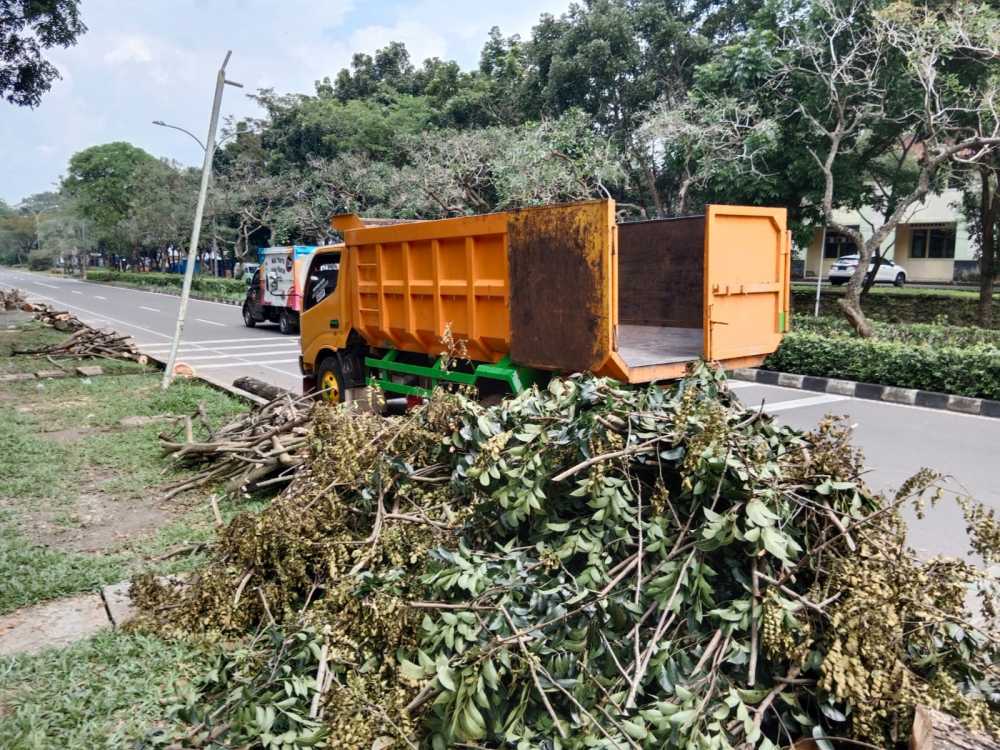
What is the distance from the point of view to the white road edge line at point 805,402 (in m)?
9.91

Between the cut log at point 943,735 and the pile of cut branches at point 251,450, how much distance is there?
12.6 ft

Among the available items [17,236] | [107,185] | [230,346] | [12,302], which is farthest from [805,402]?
[17,236]

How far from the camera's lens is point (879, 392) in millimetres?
10758

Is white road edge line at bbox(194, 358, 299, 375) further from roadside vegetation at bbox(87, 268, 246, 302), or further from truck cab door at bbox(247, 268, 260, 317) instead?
roadside vegetation at bbox(87, 268, 246, 302)

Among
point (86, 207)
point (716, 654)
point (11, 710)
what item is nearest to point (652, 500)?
point (716, 654)

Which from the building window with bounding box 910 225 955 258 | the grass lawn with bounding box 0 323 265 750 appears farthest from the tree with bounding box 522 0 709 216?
the building window with bounding box 910 225 955 258

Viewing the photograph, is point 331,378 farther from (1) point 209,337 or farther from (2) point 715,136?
(1) point 209,337

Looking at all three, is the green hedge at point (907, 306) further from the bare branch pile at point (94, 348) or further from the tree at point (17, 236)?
the tree at point (17, 236)

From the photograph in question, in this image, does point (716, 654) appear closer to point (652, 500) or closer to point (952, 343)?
point (652, 500)

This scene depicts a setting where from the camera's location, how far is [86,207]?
5762cm

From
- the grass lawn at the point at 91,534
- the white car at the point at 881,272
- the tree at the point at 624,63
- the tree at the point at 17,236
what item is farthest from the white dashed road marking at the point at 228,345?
the tree at the point at 17,236

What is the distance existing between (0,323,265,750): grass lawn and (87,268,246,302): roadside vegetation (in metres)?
16.5

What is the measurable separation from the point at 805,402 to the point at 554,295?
233 inches

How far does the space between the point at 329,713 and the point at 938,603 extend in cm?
213
